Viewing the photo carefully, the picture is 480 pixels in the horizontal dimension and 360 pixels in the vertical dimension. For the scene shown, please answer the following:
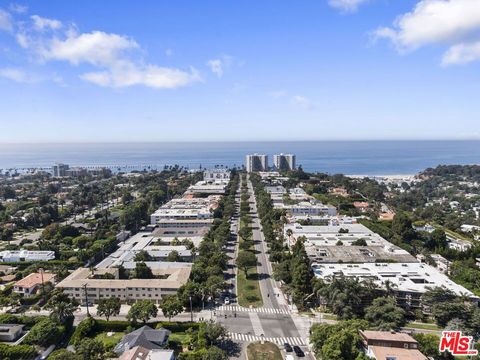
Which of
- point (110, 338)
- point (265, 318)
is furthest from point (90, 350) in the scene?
point (265, 318)

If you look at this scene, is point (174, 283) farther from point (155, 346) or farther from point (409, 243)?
point (409, 243)

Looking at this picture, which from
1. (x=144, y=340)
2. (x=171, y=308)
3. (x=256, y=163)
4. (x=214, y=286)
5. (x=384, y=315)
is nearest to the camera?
(x=144, y=340)

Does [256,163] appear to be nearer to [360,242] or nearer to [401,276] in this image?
[360,242]

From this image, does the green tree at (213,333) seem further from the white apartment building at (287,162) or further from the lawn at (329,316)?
the white apartment building at (287,162)

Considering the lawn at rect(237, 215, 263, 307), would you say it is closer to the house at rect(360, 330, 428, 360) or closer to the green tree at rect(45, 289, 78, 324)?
the house at rect(360, 330, 428, 360)

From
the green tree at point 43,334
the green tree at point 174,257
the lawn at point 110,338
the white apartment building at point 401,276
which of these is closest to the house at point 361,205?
the white apartment building at point 401,276

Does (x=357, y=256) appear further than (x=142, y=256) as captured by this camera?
No
